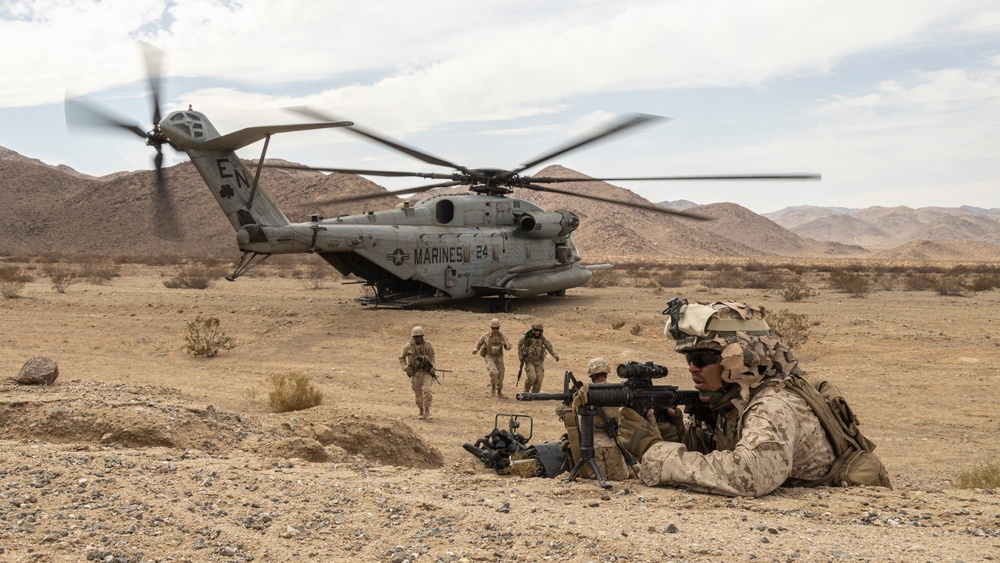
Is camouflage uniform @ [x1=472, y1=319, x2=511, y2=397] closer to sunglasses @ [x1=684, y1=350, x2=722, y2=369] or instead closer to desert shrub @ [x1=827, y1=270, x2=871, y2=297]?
sunglasses @ [x1=684, y1=350, x2=722, y2=369]

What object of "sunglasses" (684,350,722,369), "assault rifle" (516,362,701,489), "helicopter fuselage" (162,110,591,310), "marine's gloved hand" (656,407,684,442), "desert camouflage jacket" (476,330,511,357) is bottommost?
"desert camouflage jacket" (476,330,511,357)

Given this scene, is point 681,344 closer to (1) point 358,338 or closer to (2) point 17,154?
(1) point 358,338

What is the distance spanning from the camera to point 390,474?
219 inches

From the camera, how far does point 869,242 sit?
620 feet

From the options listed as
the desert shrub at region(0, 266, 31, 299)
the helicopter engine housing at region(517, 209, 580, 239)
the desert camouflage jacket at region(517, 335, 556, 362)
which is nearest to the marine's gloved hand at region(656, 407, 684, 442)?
the desert camouflage jacket at region(517, 335, 556, 362)

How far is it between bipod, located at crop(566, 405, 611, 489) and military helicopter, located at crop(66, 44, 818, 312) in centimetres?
1037

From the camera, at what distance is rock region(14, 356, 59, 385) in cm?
973

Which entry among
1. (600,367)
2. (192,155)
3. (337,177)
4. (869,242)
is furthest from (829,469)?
(869,242)

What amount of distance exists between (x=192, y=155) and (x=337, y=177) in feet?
270

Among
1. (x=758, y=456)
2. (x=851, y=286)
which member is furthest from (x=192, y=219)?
(x=758, y=456)

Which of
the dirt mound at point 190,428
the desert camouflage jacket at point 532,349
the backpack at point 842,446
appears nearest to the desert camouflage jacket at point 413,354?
the desert camouflage jacket at point 532,349

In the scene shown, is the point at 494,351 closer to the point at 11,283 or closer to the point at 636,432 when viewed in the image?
the point at 636,432

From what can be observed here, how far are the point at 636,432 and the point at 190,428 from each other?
165 inches

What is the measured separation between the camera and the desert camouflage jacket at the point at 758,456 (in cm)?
428
